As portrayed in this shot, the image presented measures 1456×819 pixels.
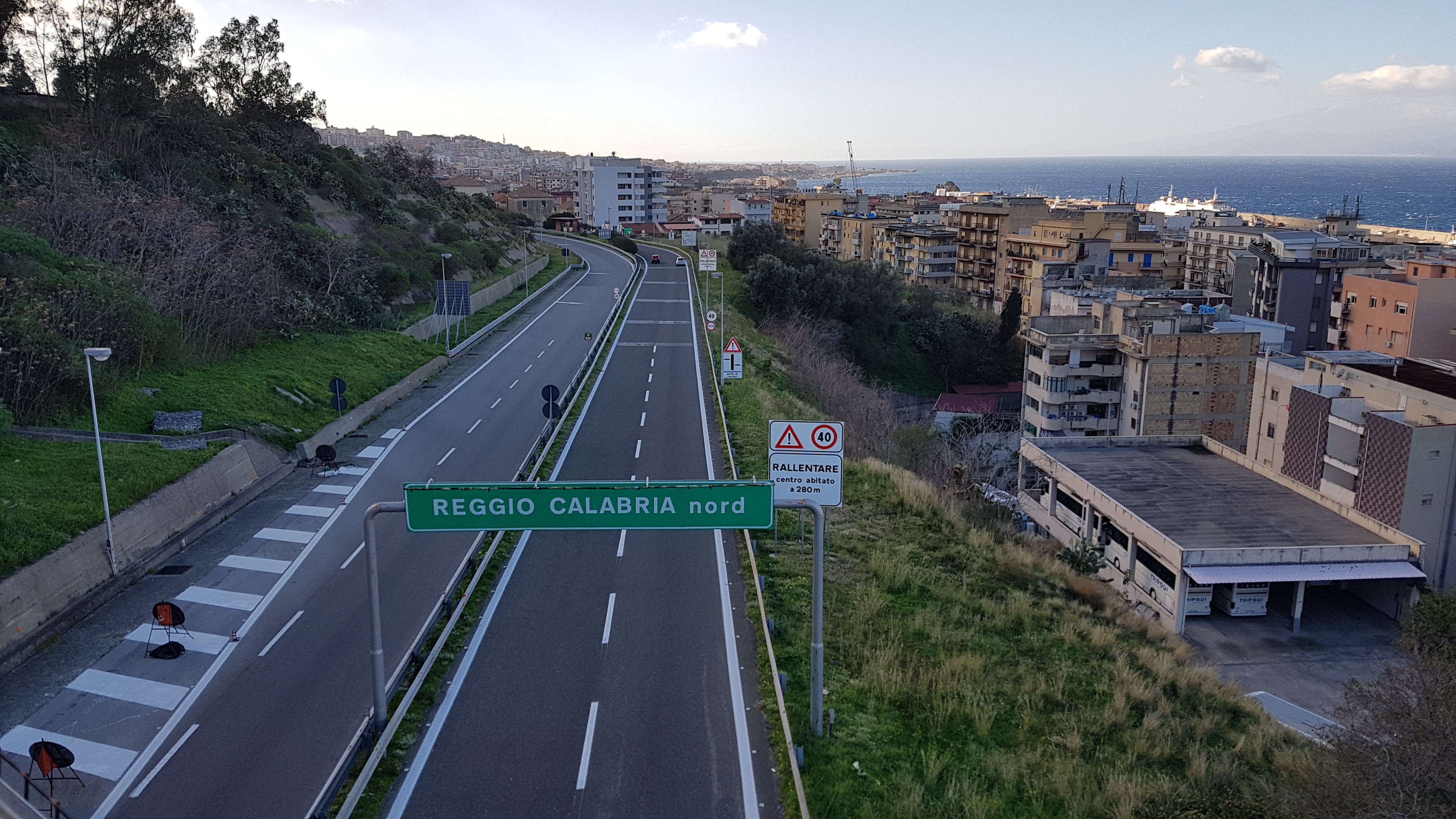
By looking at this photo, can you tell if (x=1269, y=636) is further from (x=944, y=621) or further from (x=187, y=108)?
(x=187, y=108)

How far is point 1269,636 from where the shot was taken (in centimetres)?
3131

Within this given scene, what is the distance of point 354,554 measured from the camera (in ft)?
65.8

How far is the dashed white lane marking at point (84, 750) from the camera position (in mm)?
12188

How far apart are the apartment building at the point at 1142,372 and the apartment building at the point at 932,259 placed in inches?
Result: 2038

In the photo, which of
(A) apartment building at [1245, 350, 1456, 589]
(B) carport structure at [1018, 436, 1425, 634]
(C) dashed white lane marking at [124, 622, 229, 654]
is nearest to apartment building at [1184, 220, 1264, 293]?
(A) apartment building at [1245, 350, 1456, 589]

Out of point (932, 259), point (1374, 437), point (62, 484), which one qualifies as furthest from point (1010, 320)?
point (62, 484)

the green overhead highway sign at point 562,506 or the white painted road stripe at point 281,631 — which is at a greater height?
the green overhead highway sign at point 562,506

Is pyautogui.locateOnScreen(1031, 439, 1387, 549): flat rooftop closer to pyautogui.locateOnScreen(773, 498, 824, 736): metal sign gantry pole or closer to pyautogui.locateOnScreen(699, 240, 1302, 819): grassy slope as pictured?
pyautogui.locateOnScreen(699, 240, 1302, 819): grassy slope

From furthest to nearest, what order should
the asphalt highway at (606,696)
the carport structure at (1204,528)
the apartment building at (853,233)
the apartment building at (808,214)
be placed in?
the apartment building at (808,214), the apartment building at (853,233), the carport structure at (1204,528), the asphalt highway at (606,696)

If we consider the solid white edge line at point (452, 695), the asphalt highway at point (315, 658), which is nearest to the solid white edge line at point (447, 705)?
the solid white edge line at point (452, 695)

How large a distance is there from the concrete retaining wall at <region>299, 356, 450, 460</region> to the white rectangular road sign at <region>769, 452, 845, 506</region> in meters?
16.1

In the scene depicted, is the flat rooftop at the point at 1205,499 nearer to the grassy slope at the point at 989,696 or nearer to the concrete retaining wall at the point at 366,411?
the grassy slope at the point at 989,696

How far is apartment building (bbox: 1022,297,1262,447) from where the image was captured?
50094 mm

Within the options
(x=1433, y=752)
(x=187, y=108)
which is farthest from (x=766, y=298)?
(x=1433, y=752)
